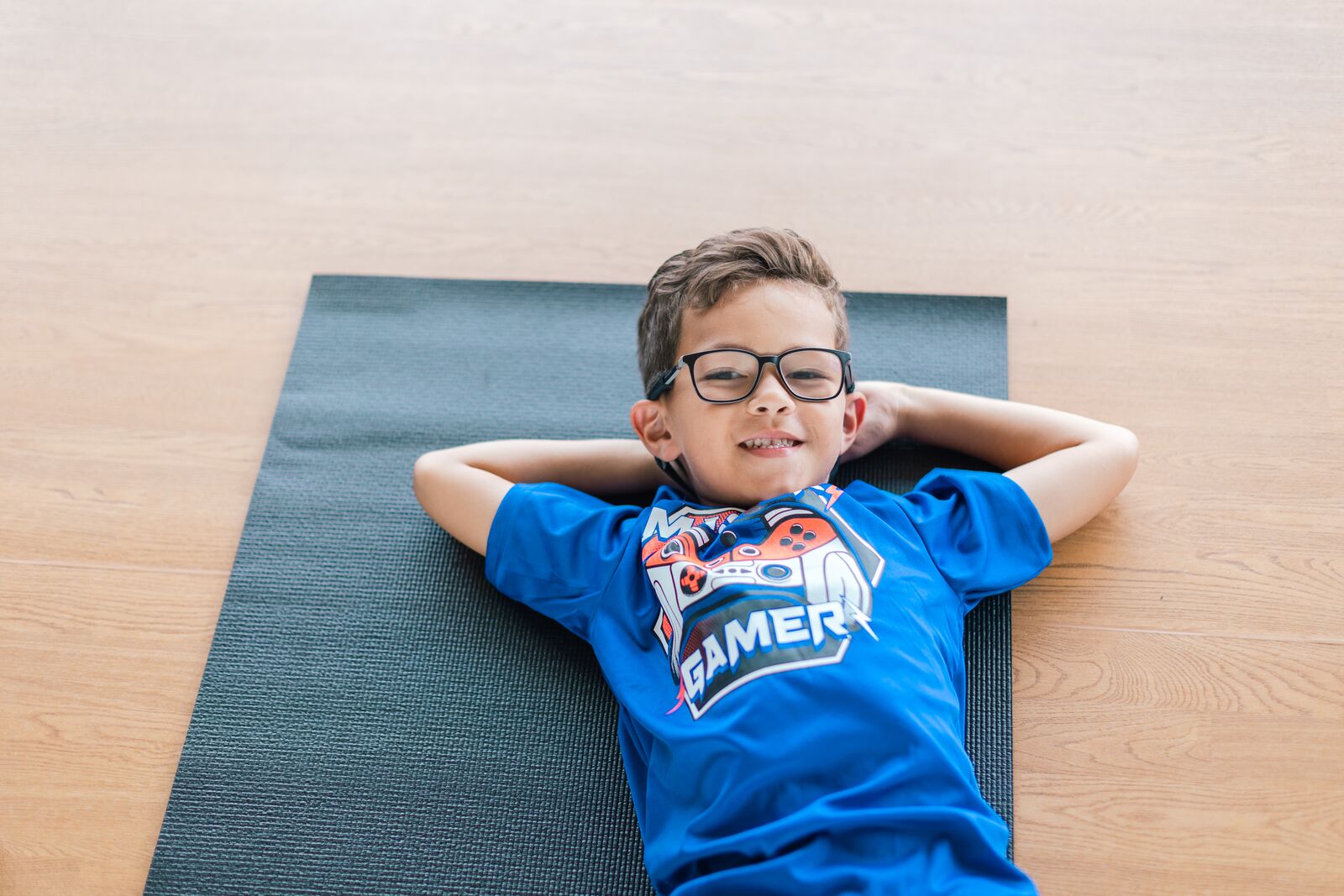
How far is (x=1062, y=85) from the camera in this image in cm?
177

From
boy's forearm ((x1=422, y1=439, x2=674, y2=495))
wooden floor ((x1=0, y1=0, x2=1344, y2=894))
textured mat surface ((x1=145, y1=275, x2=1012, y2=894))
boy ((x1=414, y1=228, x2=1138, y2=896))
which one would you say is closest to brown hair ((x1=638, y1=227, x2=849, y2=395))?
boy ((x1=414, y1=228, x2=1138, y2=896))

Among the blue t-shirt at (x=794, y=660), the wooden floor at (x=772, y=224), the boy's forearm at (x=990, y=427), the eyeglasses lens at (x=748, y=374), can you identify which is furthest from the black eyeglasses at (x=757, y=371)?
the wooden floor at (x=772, y=224)

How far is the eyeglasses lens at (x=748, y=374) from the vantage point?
113 cm

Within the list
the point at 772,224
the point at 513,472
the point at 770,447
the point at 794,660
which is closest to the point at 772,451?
the point at 770,447

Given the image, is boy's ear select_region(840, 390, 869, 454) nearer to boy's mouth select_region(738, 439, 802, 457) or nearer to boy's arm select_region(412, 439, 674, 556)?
boy's mouth select_region(738, 439, 802, 457)

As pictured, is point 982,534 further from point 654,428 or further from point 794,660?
point 654,428

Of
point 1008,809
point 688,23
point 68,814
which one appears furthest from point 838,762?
point 688,23

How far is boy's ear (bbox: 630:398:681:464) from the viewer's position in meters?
1.23

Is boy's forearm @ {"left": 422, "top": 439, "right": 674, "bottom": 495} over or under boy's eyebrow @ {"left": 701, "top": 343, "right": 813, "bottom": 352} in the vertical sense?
under

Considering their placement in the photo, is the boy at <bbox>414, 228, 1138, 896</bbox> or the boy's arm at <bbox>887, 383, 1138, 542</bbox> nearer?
the boy at <bbox>414, 228, 1138, 896</bbox>

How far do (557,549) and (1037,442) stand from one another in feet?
2.04

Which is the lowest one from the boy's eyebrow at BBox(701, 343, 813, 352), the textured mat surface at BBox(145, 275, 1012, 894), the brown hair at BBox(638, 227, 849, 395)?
the textured mat surface at BBox(145, 275, 1012, 894)

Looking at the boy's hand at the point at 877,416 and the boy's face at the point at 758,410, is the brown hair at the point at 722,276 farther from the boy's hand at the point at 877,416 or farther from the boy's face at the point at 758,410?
the boy's hand at the point at 877,416

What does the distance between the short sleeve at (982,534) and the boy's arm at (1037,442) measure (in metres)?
0.03
